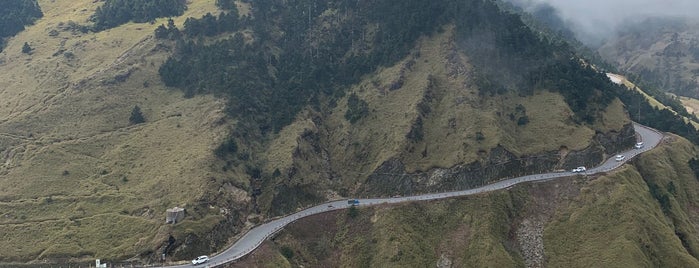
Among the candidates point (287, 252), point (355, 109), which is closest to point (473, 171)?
point (355, 109)

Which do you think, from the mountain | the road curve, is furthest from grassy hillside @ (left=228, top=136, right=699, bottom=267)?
the road curve

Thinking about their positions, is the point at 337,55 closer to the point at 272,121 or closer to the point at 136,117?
the point at 272,121

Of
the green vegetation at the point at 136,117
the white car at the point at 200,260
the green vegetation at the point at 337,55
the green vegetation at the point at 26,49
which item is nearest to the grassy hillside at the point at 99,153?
the green vegetation at the point at 136,117

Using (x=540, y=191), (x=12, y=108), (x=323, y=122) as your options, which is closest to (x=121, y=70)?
(x=12, y=108)

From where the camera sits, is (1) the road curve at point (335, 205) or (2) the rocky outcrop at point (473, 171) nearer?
(1) the road curve at point (335, 205)

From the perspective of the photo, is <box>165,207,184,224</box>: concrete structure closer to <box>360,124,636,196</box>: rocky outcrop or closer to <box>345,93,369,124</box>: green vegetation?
<box>360,124,636,196</box>: rocky outcrop

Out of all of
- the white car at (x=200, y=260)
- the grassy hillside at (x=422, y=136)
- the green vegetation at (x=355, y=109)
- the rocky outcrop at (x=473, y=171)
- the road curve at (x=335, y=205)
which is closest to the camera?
the white car at (x=200, y=260)

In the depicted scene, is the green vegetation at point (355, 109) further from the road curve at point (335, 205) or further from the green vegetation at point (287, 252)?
the green vegetation at point (287, 252)
